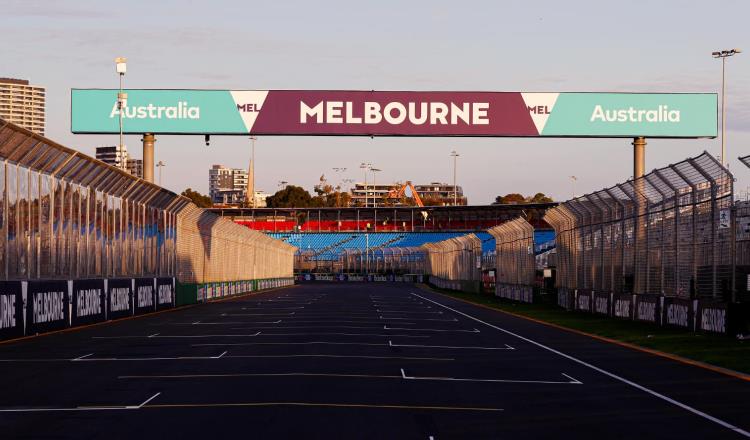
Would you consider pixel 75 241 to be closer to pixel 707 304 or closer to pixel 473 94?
pixel 707 304

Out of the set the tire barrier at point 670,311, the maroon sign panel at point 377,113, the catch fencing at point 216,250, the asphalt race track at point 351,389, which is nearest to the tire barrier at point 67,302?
the asphalt race track at point 351,389

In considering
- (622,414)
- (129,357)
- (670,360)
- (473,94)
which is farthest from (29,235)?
(473,94)

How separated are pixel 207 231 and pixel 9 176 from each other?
1273 inches

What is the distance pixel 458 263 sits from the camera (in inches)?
3354

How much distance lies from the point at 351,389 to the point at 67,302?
16955mm

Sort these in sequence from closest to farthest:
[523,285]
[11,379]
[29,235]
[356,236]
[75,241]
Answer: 1. [11,379]
2. [29,235]
3. [75,241]
4. [523,285]
5. [356,236]

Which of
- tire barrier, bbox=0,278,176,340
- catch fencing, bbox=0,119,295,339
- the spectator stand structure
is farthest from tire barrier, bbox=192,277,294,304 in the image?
the spectator stand structure

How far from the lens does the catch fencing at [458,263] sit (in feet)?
247

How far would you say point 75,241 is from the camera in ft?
109

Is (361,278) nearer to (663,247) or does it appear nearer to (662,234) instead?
(662,234)

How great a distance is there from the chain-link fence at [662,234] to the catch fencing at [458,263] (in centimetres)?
3005

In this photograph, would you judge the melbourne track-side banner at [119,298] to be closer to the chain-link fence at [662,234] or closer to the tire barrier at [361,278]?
the chain-link fence at [662,234]

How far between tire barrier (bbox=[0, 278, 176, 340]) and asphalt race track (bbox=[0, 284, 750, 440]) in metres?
0.87

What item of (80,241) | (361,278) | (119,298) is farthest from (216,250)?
(361,278)
